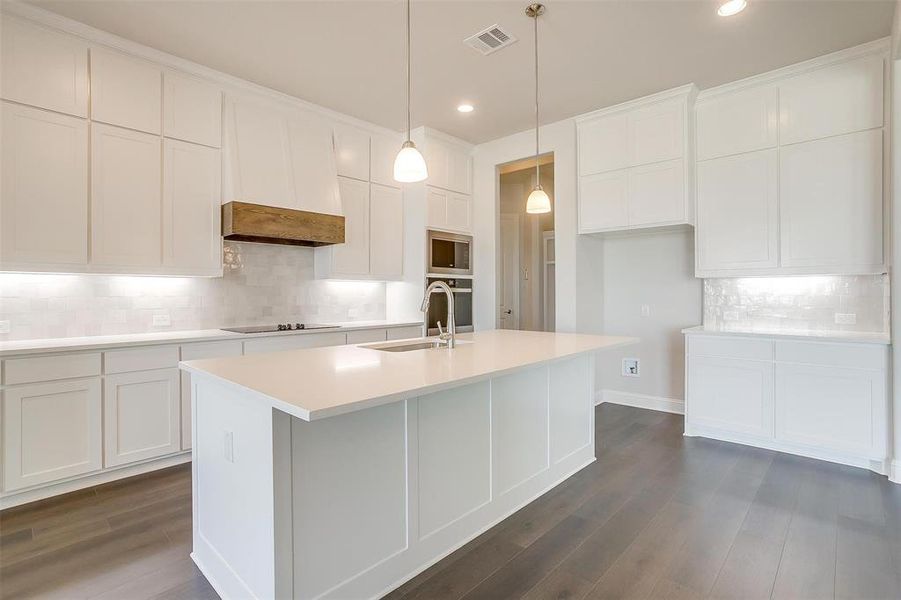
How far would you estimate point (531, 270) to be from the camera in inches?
271

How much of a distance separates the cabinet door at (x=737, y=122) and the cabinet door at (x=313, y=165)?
3275 mm

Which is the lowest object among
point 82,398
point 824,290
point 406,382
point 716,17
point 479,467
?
point 479,467

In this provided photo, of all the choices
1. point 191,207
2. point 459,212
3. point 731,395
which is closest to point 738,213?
point 731,395

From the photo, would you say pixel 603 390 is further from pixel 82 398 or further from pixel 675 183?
pixel 82 398

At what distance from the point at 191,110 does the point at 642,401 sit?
477cm

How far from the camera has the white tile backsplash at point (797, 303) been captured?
3438 mm

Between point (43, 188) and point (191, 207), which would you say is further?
point (191, 207)

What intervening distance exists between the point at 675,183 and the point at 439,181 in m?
2.30

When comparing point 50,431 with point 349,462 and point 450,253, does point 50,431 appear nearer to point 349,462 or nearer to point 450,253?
point 349,462

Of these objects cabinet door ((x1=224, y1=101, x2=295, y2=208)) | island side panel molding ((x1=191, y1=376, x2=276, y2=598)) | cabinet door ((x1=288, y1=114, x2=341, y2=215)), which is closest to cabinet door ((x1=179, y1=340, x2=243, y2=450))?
cabinet door ((x1=224, y1=101, x2=295, y2=208))


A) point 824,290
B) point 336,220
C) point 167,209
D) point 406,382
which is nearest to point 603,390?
point 824,290

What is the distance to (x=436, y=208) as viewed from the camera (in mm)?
4938

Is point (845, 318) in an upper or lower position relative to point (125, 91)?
lower

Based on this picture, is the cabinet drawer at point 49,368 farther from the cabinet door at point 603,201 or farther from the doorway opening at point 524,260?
the doorway opening at point 524,260
